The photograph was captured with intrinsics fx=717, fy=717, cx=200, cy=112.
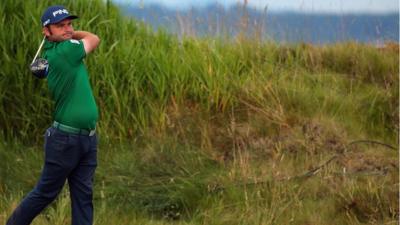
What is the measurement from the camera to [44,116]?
276 inches

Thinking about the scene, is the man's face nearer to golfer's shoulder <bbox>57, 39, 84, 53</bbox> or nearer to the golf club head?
golfer's shoulder <bbox>57, 39, 84, 53</bbox>

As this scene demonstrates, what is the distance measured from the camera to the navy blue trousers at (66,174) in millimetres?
4254

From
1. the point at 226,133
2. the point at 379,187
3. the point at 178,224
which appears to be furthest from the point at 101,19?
the point at 379,187

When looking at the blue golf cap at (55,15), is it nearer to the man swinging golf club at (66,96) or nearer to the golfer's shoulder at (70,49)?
the man swinging golf club at (66,96)

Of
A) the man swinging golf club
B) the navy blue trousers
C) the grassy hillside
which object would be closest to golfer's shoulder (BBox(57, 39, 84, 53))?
the man swinging golf club

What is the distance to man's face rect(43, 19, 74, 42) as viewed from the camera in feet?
13.9

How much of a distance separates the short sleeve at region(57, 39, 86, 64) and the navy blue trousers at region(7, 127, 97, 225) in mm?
439

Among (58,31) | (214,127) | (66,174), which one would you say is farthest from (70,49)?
(214,127)

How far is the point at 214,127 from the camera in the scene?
22.7 ft

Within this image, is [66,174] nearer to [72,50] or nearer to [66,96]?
[66,96]

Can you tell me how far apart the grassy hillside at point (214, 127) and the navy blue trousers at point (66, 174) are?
1.82 ft

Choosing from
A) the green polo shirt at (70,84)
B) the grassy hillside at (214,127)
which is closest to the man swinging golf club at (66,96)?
the green polo shirt at (70,84)

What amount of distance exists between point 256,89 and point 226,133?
78cm

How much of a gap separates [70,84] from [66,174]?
56cm
